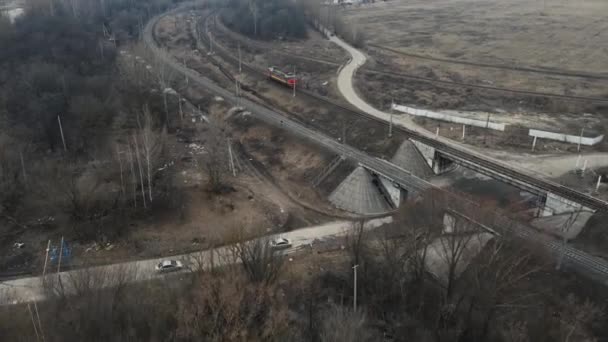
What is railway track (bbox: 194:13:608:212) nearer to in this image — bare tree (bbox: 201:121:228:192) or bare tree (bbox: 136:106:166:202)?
bare tree (bbox: 201:121:228:192)

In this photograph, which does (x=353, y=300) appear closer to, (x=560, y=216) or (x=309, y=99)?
(x=560, y=216)

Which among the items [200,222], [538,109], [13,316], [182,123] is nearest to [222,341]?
[13,316]

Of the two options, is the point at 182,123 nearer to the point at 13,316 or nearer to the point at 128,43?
the point at 13,316

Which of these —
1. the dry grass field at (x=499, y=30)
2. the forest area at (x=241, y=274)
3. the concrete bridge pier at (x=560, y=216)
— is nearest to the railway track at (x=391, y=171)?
the forest area at (x=241, y=274)

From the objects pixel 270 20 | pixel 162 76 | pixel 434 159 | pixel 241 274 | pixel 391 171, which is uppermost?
pixel 270 20

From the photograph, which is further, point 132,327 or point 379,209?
point 379,209

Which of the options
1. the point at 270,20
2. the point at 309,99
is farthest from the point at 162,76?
the point at 270,20
